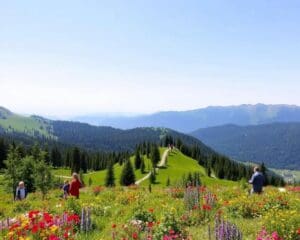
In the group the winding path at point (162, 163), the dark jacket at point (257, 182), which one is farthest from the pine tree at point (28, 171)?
the winding path at point (162, 163)

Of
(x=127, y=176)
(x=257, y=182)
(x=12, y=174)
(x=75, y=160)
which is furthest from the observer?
(x=75, y=160)

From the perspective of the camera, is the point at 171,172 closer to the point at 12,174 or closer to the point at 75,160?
the point at 75,160

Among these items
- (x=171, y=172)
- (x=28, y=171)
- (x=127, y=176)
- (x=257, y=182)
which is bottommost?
(x=171, y=172)

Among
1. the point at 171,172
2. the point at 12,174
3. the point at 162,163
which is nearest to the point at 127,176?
the point at 171,172

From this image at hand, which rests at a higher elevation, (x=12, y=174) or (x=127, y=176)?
(x=12, y=174)

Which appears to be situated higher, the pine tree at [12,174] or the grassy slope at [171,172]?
the pine tree at [12,174]

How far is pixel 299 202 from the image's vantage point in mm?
13711

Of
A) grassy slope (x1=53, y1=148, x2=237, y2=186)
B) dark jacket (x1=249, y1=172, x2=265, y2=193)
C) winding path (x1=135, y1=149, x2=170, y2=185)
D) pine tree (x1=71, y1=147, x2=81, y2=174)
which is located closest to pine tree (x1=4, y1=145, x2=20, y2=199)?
dark jacket (x1=249, y1=172, x2=265, y2=193)

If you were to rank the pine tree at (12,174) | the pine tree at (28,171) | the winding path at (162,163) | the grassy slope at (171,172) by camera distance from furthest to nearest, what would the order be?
1. the grassy slope at (171,172)
2. the winding path at (162,163)
3. the pine tree at (28,171)
4. the pine tree at (12,174)

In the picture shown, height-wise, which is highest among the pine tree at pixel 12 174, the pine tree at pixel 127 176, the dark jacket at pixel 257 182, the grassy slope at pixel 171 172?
the dark jacket at pixel 257 182

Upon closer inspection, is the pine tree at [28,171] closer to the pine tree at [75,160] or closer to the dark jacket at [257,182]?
the dark jacket at [257,182]

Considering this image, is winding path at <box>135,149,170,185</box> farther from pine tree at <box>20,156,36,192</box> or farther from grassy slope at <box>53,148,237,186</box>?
pine tree at <box>20,156,36,192</box>

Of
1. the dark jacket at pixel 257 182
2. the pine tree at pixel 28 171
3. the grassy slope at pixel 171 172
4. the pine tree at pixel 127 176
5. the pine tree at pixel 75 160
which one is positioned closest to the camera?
the dark jacket at pixel 257 182

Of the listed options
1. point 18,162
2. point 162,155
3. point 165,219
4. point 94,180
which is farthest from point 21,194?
point 162,155
